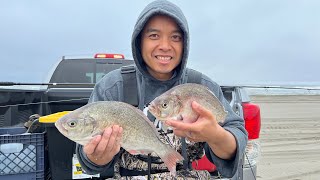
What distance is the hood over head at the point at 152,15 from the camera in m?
2.52

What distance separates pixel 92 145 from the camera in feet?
6.86

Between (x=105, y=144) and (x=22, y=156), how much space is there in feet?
4.26

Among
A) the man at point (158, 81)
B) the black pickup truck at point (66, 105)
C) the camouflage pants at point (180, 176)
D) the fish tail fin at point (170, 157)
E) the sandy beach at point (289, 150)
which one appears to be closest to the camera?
the fish tail fin at point (170, 157)

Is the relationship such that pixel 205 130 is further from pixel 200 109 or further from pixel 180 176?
pixel 180 176

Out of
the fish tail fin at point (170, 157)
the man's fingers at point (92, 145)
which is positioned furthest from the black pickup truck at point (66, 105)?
the man's fingers at point (92, 145)

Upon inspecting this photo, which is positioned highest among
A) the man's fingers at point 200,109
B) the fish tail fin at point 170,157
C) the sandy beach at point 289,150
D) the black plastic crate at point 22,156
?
the man's fingers at point 200,109

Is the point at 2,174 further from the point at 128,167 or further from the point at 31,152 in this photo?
the point at 128,167

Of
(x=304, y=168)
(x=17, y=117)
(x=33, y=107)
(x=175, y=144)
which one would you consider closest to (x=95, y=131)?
(x=175, y=144)

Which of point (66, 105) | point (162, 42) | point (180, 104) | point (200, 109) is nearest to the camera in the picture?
point (200, 109)

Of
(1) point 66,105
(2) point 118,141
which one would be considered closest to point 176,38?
(2) point 118,141

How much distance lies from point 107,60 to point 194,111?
437cm

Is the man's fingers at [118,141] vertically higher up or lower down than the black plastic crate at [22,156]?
higher up

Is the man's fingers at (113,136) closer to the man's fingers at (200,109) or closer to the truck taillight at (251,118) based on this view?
the man's fingers at (200,109)

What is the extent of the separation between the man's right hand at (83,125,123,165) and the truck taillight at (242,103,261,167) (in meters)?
1.56
